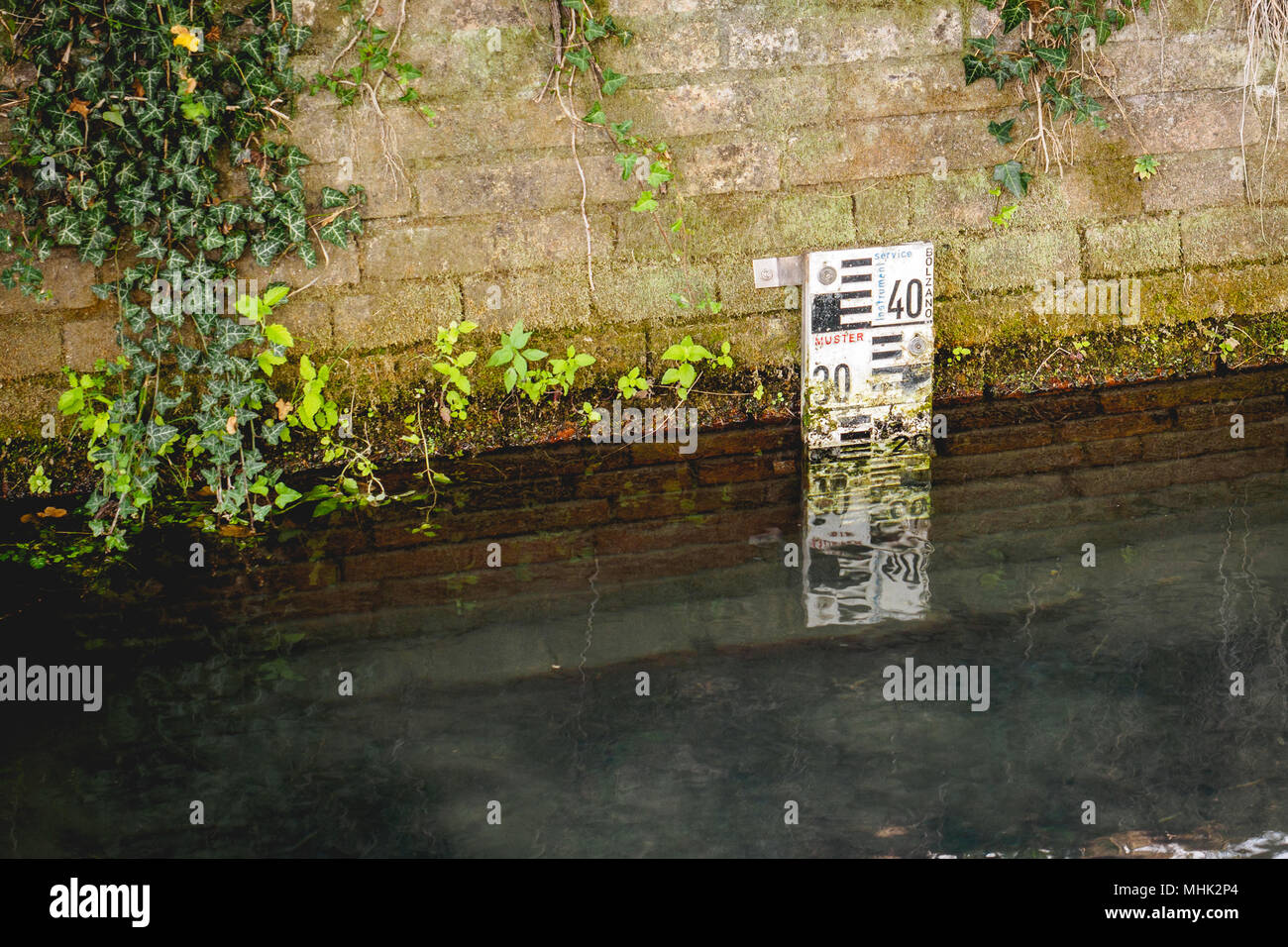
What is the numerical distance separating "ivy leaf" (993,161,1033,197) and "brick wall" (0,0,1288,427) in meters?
0.06

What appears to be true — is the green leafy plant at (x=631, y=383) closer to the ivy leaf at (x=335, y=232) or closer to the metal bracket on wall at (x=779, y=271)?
the metal bracket on wall at (x=779, y=271)

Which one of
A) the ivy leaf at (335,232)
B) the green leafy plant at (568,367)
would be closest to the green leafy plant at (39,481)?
the ivy leaf at (335,232)

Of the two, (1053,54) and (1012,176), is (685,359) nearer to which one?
(1012,176)

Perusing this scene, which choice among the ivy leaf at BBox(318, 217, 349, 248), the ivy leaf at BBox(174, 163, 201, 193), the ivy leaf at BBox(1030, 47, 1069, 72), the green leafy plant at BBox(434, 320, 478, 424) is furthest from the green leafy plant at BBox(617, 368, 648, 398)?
the ivy leaf at BBox(1030, 47, 1069, 72)

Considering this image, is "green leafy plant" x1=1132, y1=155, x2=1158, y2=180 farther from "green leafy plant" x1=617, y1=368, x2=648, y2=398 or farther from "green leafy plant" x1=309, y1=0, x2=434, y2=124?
"green leafy plant" x1=309, y1=0, x2=434, y2=124

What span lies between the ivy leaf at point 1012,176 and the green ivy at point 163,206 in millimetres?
2628

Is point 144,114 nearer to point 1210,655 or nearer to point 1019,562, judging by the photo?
point 1019,562

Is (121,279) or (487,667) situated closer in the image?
(487,667)

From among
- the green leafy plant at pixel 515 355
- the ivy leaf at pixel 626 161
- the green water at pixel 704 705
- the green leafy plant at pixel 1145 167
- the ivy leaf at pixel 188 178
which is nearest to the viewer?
the green water at pixel 704 705

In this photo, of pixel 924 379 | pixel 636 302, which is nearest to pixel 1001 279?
pixel 924 379

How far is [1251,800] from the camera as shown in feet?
9.13

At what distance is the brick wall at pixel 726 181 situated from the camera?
14.7ft

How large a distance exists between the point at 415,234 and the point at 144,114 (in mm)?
1045

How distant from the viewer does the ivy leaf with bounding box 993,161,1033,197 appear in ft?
15.8
